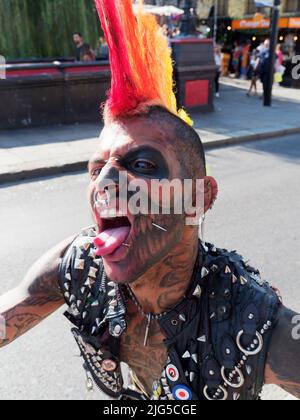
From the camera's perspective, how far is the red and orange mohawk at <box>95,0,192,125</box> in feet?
4.07

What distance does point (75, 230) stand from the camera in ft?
17.5

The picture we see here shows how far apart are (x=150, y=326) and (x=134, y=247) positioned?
363 millimetres

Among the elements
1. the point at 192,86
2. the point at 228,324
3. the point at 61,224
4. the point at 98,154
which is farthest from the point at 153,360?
the point at 192,86

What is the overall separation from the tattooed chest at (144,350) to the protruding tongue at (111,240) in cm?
36

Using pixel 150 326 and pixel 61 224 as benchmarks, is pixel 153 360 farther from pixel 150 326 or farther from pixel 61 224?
pixel 61 224

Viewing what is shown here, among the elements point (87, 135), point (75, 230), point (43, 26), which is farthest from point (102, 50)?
point (75, 230)

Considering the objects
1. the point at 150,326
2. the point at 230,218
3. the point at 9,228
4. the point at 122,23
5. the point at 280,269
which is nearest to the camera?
the point at 122,23

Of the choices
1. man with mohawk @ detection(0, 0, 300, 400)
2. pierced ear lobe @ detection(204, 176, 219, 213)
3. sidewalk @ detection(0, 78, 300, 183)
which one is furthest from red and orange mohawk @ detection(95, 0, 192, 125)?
sidewalk @ detection(0, 78, 300, 183)

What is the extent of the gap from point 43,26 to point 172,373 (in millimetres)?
14131

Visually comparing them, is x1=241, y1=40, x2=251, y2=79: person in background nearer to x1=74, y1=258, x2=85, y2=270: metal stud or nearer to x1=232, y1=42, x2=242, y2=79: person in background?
x1=232, y1=42, x2=242, y2=79: person in background

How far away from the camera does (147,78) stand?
1302mm

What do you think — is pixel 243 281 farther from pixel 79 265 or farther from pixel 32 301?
pixel 32 301

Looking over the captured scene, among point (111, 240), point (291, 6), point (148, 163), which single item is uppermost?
point (291, 6)

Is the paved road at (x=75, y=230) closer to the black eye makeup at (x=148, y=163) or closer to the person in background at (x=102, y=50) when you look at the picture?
the black eye makeup at (x=148, y=163)
